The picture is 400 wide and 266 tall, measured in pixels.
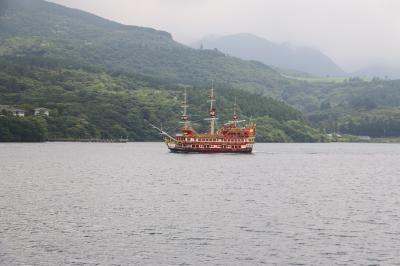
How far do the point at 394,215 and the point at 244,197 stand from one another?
24471mm

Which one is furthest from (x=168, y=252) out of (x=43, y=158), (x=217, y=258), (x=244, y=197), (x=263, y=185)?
(x=43, y=158)

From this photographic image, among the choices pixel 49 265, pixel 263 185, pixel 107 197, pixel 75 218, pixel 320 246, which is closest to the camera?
pixel 49 265

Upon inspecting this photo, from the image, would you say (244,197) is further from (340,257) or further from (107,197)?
(340,257)

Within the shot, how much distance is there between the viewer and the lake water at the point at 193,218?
194 feet

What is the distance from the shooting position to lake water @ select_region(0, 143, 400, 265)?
5909cm

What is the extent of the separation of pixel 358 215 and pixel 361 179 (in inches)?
2295

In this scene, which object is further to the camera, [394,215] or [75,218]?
[394,215]

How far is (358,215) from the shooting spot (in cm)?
8388

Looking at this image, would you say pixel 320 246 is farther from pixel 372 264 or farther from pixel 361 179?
pixel 361 179

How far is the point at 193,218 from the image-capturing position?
7856 centimetres

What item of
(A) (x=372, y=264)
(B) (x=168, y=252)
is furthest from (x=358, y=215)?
(B) (x=168, y=252)

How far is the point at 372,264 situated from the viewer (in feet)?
186

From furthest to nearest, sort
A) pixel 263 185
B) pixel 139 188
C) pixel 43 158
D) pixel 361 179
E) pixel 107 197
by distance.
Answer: pixel 43 158, pixel 361 179, pixel 263 185, pixel 139 188, pixel 107 197

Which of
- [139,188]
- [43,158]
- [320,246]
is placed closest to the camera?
[320,246]
